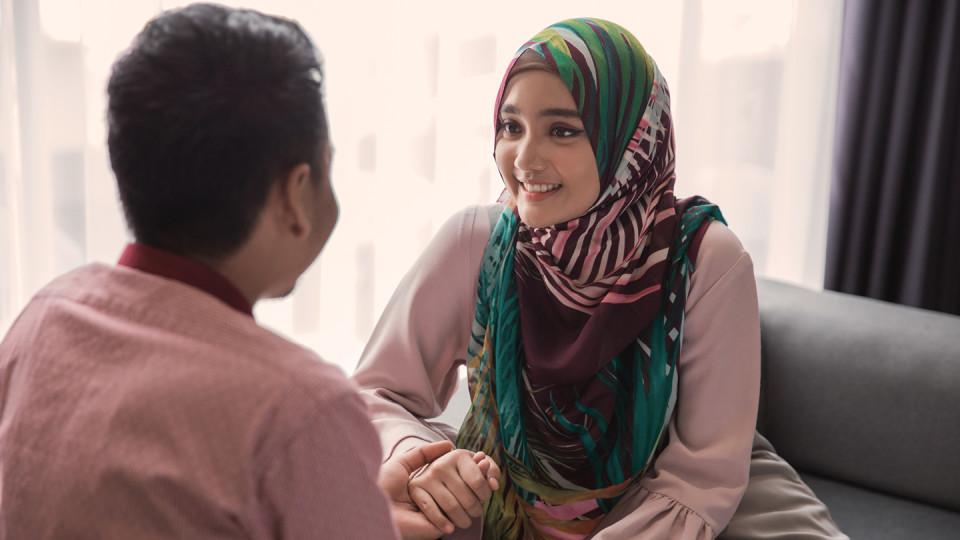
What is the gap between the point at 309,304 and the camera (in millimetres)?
2619

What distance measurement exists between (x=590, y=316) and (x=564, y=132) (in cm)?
28

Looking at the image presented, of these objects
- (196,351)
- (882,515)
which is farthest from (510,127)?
(882,515)

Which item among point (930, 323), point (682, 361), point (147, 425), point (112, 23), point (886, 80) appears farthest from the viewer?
point (886, 80)

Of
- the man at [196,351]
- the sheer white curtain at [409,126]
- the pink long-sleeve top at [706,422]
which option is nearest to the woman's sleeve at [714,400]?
the pink long-sleeve top at [706,422]

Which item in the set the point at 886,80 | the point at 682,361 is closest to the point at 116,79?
the point at 682,361

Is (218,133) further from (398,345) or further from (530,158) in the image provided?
(398,345)

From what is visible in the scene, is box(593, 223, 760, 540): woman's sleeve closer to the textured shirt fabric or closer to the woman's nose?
the woman's nose

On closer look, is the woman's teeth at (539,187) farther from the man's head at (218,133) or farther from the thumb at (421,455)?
the man's head at (218,133)

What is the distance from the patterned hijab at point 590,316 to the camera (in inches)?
57.5

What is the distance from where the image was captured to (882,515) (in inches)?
73.9

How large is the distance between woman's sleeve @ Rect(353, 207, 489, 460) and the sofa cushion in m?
0.79

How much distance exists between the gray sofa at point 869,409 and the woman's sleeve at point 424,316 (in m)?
0.75

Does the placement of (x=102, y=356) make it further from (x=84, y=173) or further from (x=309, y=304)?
(x=309, y=304)

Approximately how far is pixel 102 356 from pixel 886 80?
2307mm
